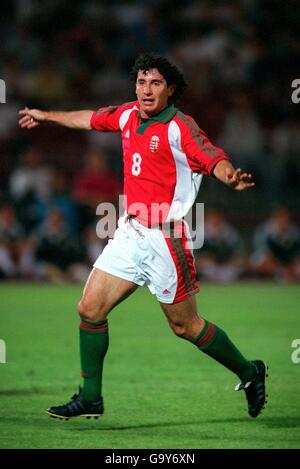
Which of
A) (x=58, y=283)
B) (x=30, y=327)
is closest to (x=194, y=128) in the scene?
(x=30, y=327)

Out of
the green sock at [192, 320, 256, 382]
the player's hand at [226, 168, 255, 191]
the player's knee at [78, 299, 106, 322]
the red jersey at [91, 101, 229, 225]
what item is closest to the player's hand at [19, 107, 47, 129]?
the red jersey at [91, 101, 229, 225]

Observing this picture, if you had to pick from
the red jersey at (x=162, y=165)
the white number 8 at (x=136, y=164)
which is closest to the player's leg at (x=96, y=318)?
the red jersey at (x=162, y=165)

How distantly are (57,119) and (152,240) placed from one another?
47.4 inches

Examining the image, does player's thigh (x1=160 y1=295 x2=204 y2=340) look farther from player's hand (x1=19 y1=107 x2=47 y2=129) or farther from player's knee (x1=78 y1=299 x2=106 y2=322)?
player's hand (x1=19 y1=107 x2=47 y2=129)

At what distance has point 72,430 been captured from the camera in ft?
21.4

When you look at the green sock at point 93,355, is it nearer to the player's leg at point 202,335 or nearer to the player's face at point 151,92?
the player's leg at point 202,335

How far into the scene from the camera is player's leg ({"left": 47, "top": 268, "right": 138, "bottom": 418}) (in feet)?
21.6

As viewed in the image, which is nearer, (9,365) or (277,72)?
(9,365)

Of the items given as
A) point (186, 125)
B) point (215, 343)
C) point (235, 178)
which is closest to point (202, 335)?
point (215, 343)

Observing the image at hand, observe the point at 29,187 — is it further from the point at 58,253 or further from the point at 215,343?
the point at 215,343

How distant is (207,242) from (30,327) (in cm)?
575

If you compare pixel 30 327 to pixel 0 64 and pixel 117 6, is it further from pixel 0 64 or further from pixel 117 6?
pixel 117 6

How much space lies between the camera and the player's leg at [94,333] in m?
6.59
